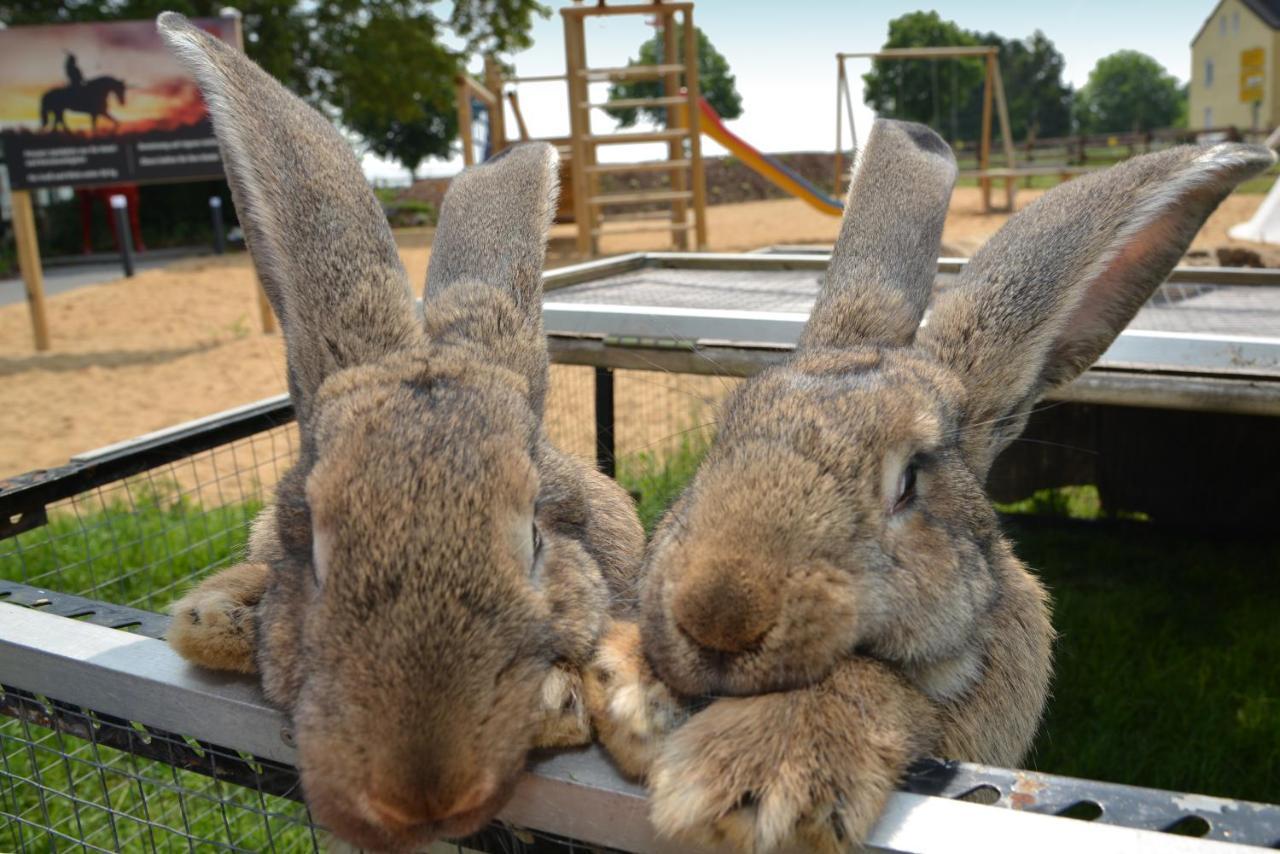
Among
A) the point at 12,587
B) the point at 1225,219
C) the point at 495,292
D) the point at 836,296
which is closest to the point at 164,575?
the point at 12,587

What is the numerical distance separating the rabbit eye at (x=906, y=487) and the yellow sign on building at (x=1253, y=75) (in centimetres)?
5508

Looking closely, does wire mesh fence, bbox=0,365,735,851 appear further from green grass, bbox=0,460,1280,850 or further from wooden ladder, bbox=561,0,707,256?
wooden ladder, bbox=561,0,707,256

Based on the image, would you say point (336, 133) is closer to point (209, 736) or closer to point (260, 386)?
point (209, 736)

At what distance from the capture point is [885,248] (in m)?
2.37

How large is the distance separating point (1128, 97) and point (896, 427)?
95.7 metres

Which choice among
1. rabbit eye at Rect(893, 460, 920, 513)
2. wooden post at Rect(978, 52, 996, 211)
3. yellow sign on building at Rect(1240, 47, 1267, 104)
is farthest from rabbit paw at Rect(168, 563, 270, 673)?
yellow sign on building at Rect(1240, 47, 1267, 104)

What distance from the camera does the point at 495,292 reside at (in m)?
2.16

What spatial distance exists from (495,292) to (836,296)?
750 mm

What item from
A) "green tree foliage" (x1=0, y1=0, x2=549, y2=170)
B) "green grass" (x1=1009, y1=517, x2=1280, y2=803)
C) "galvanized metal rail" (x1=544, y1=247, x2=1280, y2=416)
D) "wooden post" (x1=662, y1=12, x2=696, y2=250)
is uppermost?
"green tree foliage" (x1=0, y1=0, x2=549, y2=170)

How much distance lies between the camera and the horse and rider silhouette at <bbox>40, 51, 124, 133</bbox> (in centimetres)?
1118

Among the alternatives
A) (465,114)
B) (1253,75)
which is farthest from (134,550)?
(1253,75)

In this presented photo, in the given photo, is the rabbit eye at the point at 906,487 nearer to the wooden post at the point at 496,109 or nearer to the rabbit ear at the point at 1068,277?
the rabbit ear at the point at 1068,277

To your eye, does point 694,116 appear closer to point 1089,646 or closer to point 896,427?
point 1089,646

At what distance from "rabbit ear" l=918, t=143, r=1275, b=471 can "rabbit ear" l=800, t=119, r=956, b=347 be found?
11 cm
